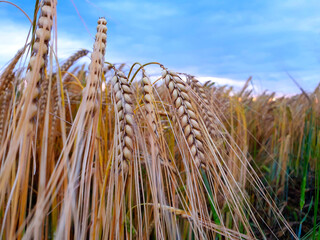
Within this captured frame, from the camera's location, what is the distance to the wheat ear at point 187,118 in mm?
854

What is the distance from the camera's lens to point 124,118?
0.75 m

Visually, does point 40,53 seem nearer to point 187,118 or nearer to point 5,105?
point 187,118

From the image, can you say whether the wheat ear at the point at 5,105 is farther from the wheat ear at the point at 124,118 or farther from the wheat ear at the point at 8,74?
the wheat ear at the point at 124,118

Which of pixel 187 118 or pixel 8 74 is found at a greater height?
pixel 8 74

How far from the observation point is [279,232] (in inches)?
66.0

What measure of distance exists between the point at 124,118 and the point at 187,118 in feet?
0.66

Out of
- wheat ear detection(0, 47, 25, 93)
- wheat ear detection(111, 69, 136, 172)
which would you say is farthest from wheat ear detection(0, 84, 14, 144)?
wheat ear detection(111, 69, 136, 172)

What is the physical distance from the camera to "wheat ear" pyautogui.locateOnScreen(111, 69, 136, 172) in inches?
29.0

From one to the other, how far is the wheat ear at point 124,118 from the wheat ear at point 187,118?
151 mm

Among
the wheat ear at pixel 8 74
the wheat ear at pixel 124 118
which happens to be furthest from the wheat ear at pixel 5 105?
the wheat ear at pixel 124 118

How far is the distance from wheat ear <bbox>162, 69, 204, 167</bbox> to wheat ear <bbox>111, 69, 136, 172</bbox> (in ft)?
0.50

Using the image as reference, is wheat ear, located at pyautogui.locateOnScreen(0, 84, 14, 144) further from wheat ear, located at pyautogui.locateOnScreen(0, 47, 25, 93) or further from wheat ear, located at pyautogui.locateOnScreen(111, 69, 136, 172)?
wheat ear, located at pyautogui.locateOnScreen(111, 69, 136, 172)

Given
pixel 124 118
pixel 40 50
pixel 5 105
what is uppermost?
pixel 5 105

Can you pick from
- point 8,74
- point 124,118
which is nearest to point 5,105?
point 8,74
